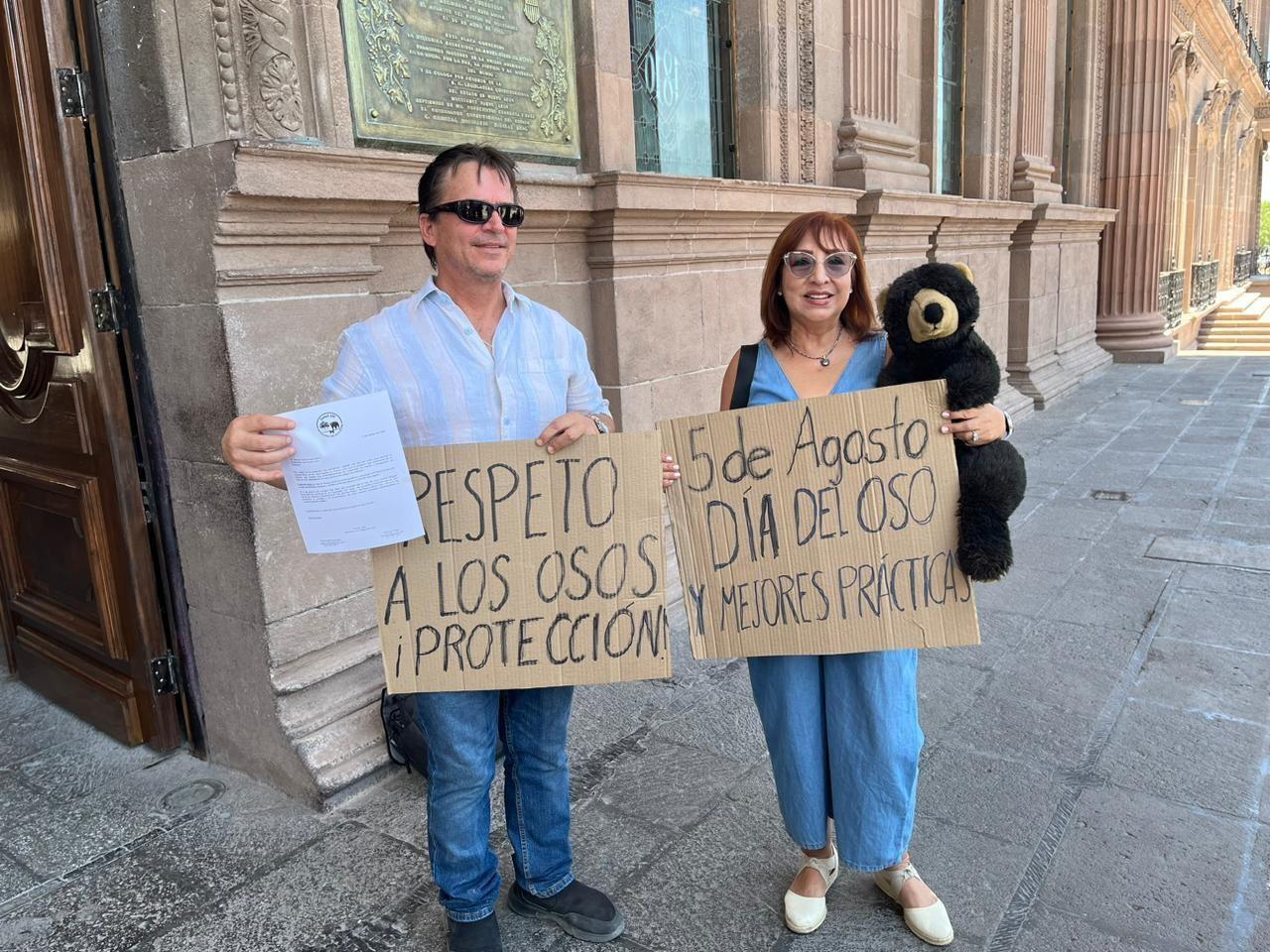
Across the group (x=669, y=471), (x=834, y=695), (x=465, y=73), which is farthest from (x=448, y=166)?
(x=465, y=73)

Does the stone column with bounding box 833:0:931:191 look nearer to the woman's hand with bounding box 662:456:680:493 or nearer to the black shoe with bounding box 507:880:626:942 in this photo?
the woman's hand with bounding box 662:456:680:493

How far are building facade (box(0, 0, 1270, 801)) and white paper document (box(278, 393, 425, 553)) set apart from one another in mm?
1154

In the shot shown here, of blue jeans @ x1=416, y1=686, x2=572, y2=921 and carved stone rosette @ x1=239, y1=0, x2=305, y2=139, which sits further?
carved stone rosette @ x1=239, y1=0, x2=305, y2=139

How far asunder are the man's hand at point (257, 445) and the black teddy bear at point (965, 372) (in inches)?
54.5

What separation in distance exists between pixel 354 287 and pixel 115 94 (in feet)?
3.14

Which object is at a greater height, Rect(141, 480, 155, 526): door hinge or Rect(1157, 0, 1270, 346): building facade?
Rect(1157, 0, 1270, 346): building facade

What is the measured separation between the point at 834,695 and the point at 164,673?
2.58 metres

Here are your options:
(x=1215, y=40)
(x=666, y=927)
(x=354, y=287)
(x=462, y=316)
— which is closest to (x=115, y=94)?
(x=354, y=287)

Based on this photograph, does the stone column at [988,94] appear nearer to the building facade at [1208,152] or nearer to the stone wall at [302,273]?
the stone wall at [302,273]

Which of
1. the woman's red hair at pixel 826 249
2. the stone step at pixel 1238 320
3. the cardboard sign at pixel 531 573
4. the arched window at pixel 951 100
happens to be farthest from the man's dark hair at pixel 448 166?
the stone step at pixel 1238 320

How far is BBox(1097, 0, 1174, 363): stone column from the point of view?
46.5ft

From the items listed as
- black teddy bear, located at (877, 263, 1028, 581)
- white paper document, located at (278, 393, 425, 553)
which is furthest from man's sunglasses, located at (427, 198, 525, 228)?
black teddy bear, located at (877, 263, 1028, 581)

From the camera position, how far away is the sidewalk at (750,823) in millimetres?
2531

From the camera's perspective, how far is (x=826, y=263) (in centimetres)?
224
